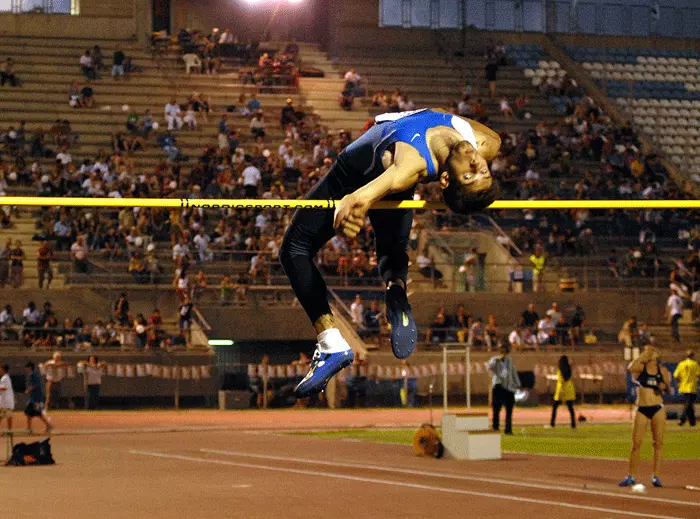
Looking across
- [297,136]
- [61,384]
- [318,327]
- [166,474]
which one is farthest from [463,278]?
[318,327]

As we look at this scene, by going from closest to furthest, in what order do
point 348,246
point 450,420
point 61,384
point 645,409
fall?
point 645,409 < point 450,420 < point 61,384 < point 348,246

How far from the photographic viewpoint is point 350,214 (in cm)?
625

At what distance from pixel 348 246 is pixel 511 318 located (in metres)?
4.63

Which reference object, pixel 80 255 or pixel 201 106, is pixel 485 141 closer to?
pixel 80 255

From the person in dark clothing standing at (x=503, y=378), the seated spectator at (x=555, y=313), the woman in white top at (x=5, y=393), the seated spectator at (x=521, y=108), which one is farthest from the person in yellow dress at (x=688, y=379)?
the seated spectator at (x=521, y=108)

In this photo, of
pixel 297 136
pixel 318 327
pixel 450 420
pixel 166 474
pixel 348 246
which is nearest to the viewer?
pixel 318 327

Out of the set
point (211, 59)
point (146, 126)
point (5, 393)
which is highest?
point (211, 59)

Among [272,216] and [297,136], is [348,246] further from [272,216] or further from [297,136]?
[297,136]

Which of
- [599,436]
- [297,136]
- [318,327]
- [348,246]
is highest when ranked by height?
[297,136]

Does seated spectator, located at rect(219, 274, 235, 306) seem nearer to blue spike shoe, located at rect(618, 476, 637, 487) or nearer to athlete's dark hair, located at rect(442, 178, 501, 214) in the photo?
blue spike shoe, located at rect(618, 476, 637, 487)

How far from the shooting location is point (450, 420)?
20969 mm

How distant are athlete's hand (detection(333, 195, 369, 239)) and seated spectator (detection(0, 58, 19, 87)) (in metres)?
33.6

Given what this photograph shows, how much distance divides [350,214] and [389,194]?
0.55 meters

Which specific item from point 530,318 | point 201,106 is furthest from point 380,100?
point 530,318
